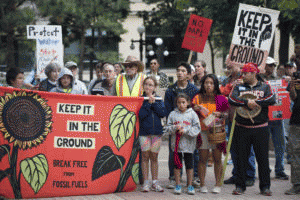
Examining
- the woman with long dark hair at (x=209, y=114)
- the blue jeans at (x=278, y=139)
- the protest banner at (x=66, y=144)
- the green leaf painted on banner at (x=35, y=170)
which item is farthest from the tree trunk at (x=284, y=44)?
the green leaf painted on banner at (x=35, y=170)

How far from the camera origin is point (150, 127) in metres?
7.79

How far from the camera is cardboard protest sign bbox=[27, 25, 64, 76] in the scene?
1109 centimetres

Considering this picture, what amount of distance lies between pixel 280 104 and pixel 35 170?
169 inches

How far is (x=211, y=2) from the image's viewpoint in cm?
2230

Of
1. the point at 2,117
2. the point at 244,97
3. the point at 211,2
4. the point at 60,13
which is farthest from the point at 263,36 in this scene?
the point at 60,13

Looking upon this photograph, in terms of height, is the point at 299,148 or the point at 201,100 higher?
the point at 201,100

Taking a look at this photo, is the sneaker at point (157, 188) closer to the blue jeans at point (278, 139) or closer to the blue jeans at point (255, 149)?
the blue jeans at point (255, 149)

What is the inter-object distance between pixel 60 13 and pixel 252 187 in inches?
732

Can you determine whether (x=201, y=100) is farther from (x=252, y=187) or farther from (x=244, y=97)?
(x=252, y=187)

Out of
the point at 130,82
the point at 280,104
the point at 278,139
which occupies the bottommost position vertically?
the point at 278,139

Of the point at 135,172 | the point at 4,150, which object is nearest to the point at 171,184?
the point at 135,172

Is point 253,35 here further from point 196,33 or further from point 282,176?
point 282,176

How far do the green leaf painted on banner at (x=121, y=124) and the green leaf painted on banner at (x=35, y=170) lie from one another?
1.06m

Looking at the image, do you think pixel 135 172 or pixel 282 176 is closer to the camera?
pixel 135 172
